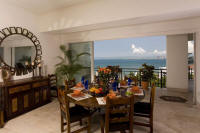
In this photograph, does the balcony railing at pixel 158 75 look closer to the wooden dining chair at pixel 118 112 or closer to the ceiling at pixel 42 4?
the ceiling at pixel 42 4

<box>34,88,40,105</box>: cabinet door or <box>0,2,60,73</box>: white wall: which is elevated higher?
<box>0,2,60,73</box>: white wall

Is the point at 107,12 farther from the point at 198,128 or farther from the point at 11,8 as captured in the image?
the point at 198,128

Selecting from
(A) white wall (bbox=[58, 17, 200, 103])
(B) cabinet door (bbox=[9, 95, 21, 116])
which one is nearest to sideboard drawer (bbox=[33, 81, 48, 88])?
(B) cabinet door (bbox=[9, 95, 21, 116])

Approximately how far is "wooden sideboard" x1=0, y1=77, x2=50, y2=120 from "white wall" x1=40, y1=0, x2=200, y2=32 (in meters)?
1.81

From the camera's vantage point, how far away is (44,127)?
261 cm

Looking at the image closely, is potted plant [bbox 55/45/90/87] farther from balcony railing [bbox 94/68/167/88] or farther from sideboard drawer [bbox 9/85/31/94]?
balcony railing [bbox 94/68/167/88]

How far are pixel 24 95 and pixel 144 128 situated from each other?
289 cm

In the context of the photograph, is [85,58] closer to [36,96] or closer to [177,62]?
[36,96]

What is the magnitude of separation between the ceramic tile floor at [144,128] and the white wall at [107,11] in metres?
2.31

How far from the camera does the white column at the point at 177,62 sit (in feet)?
16.7

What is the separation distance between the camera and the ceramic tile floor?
2.48 m

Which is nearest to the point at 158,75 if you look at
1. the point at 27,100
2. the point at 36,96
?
the point at 36,96

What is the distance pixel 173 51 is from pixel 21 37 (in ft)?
17.9

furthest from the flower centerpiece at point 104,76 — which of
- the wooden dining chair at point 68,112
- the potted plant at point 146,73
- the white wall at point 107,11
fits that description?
the potted plant at point 146,73
